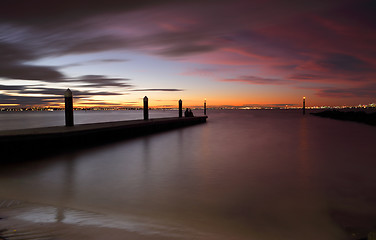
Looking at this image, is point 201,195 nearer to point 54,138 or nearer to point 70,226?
point 70,226

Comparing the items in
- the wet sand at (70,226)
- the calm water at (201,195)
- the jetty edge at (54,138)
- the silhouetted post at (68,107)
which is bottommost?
the calm water at (201,195)

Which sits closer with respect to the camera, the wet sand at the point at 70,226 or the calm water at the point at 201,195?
the wet sand at the point at 70,226

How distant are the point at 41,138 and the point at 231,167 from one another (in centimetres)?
651

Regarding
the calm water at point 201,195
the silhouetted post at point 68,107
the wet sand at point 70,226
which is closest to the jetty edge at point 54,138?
the silhouetted post at point 68,107

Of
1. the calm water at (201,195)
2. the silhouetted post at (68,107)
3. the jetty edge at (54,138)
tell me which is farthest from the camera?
the silhouetted post at (68,107)

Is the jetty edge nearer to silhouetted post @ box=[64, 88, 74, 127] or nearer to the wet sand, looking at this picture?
silhouetted post @ box=[64, 88, 74, 127]

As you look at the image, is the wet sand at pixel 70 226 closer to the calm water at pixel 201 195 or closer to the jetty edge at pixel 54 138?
the calm water at pixel 201 195

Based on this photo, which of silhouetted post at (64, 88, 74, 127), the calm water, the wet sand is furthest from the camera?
silhouetted post at (64, 88, 74, 127)

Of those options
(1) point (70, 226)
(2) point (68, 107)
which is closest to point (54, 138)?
(2) point (68, 107)

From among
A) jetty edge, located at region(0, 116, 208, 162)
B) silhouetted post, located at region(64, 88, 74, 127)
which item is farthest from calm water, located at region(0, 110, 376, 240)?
silhouetted post, located at region(64, 88, 74, 127)

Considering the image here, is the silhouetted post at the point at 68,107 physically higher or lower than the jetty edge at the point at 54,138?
higher

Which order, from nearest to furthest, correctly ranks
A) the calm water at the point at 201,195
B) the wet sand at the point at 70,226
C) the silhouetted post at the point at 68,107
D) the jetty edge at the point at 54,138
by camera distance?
the wet sand at the point at 70,226 → the calm water at the point at 201,195 → the jetty edge at the point at 54,138 → the silhouetted post at the point at 68,107

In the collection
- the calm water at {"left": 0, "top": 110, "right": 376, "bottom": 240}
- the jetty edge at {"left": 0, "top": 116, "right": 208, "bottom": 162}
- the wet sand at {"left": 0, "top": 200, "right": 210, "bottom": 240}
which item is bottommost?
the calm water at {"left": 0, "top": 110, "right": 376, "bottom": 240}

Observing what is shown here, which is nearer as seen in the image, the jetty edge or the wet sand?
the wet sand
